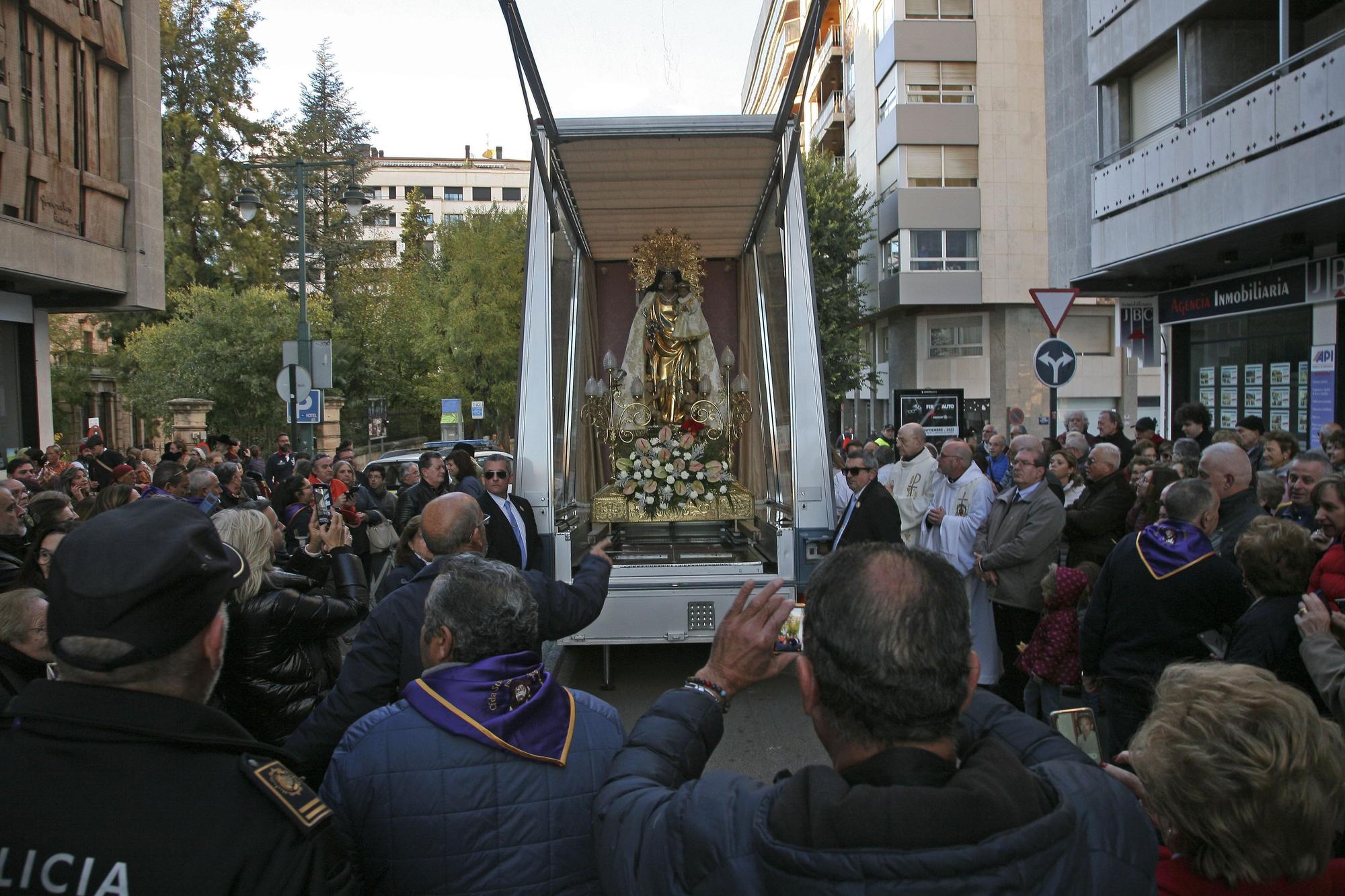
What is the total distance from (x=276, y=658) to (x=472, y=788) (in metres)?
1.75

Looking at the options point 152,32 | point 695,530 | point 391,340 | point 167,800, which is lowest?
point 695,530

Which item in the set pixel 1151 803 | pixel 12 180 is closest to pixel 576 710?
pixel 1151 803

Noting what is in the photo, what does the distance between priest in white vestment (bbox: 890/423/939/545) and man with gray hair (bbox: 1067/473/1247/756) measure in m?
3.46

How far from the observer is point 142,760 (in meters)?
1.44

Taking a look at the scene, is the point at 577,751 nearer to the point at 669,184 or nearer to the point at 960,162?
the point at 669,184

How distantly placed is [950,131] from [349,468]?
27.2 meters

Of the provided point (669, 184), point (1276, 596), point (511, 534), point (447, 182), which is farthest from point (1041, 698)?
point (447, 182)

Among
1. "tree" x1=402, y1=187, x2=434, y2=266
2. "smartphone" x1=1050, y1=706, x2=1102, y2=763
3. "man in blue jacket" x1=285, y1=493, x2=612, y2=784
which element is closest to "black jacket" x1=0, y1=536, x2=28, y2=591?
"man in blue jacket" x1=285, y1=493, x2=612, y2=784

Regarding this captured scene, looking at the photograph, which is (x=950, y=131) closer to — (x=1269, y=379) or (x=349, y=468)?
(x=1269, y=379)

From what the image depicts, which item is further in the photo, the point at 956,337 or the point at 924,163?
the point at 956,337

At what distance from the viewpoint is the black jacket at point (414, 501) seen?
8.64m

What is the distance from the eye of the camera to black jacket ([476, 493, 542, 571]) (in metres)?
6.54

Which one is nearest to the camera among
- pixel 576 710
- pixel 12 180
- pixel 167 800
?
pixel 167 800

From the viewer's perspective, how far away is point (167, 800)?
4.63 feet
